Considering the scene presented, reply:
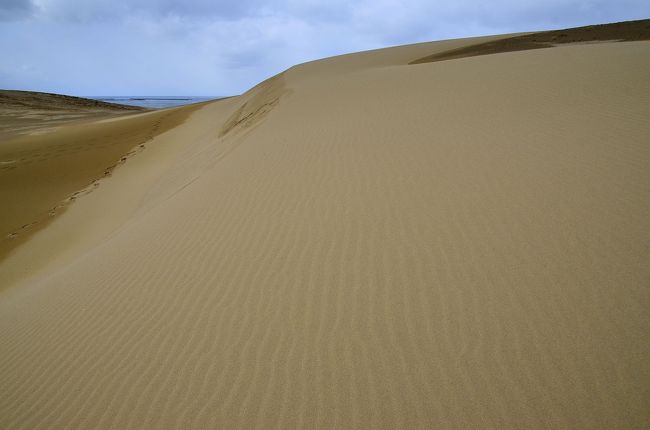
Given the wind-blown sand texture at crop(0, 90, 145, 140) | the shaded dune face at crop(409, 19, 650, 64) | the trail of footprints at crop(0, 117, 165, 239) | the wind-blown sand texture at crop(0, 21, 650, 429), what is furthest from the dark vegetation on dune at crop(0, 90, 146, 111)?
the wind-blown sand texture at crop(0, 21, 650, 429)

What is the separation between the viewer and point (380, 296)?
7.93 ft

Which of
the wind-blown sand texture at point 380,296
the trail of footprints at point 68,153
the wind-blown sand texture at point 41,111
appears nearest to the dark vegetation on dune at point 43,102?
the wind-blown sand texture at point 41,111

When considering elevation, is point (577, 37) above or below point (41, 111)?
above

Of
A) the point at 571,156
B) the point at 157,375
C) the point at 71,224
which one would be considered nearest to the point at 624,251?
the point at 571,156

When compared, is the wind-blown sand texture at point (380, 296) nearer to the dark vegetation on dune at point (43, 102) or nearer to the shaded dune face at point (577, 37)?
the shaded dune face at point (577, 37)

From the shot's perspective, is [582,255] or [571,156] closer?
[582,255]

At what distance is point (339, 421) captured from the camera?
180 centimetres

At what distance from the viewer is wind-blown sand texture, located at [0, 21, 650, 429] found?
1838 millimetres

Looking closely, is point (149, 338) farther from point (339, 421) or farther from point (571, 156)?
point (571, 156)

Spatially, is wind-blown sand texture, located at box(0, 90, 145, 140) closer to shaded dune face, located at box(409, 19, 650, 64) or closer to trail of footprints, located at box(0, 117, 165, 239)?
trail of footprints, located at box(0, 117, 165, 239)

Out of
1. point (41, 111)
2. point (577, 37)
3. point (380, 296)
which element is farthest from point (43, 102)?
point (380, 296)

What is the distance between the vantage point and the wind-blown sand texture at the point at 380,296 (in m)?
1.84

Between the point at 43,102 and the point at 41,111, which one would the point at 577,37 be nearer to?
the point at 41,111

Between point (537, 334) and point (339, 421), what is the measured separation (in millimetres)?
1139
